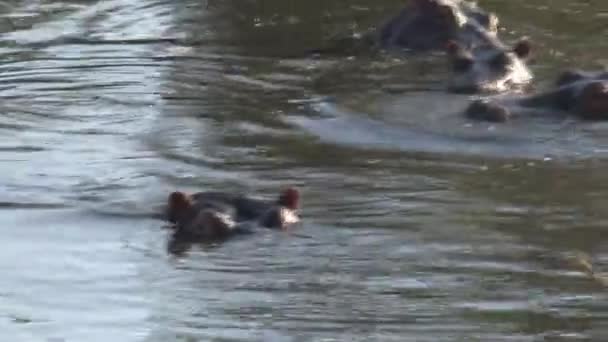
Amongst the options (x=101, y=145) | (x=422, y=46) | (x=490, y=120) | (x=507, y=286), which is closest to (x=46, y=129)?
(x=101, y=145)

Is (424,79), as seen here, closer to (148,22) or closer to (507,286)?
(148,22)

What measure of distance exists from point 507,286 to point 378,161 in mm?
2909

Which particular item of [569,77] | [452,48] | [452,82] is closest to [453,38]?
[452,48]

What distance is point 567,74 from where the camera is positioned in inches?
462

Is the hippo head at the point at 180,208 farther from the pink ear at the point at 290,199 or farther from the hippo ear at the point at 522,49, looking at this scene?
the hippo ear at the point at 522,49

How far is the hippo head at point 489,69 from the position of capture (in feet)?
40.4

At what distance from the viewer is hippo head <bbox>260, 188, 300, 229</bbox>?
864 cm

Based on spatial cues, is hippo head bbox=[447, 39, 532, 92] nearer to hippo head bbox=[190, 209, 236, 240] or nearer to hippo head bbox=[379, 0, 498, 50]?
hippo head bbox=[379, 0, 498, 50]

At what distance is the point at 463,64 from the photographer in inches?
498

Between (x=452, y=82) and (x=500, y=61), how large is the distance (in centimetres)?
39

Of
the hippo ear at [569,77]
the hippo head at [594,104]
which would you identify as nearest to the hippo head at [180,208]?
the hippo head at [594,104]

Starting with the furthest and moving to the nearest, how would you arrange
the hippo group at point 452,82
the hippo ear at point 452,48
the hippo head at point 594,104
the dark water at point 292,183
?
1. the hippo ear at point 452,48
2. the hippo head at point 594,104
3. the hippo group at point 452,82
4. the dark water at point 292,183

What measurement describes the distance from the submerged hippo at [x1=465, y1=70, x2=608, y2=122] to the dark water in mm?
152

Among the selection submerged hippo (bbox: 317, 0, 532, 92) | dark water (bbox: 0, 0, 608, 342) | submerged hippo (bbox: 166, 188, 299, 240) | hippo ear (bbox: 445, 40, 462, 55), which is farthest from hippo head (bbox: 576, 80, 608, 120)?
A: submerged hippo (bbox: 166, 188, 299, 240)
